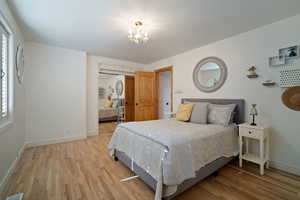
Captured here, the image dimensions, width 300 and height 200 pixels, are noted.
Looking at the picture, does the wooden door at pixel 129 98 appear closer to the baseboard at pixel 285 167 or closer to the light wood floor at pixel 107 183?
the light wood floor at pixel 107 183

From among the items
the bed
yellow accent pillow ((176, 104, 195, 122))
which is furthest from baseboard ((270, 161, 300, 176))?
yellow accent pillow ((176, 104, 195, 122))

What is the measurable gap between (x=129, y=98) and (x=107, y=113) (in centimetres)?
128

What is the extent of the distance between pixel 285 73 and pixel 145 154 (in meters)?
2.53

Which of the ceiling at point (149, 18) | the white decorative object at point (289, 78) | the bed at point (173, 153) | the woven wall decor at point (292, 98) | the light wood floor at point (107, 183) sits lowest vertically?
the light wood floor at point (107, 183)

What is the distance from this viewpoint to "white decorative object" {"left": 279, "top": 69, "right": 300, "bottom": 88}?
79.4 inches

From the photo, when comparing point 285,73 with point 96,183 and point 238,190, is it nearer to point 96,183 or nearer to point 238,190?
point 238,190

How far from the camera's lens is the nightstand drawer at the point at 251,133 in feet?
6.72

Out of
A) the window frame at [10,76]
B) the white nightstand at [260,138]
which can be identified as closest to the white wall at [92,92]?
Result: the window frame at [10,76]

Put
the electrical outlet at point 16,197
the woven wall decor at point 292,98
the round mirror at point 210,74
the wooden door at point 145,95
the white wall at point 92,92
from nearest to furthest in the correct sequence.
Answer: the electrical outlet at point 16,197, the woven wall decor at point 292,98, the round mirror at point 210,74, the white wall at point 92,92, the wooden door at point 145,95

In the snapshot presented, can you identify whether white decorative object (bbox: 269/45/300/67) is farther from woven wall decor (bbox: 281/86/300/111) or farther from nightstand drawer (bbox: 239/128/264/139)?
nightstand drawer (bbox: 239/128/264/139)

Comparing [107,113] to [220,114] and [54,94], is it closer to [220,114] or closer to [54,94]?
[54,94]

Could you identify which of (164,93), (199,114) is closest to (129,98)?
(164,93)

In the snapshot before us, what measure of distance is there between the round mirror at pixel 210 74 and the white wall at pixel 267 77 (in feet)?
0.36

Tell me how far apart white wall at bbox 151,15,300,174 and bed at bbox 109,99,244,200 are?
2.11 ft
